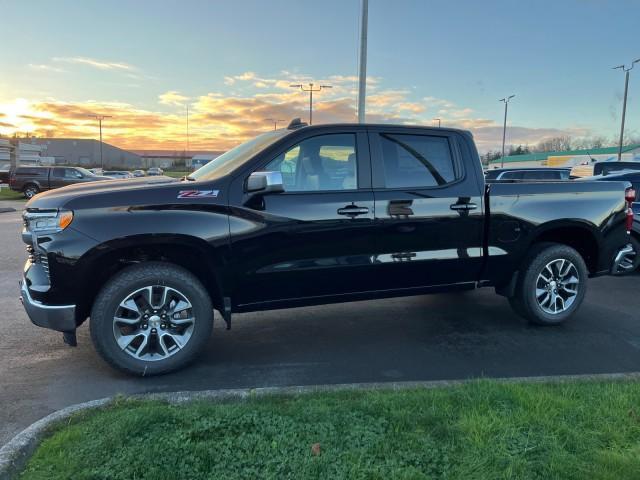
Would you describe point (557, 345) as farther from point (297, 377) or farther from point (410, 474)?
point (410, 474)

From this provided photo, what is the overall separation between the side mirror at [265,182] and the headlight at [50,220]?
4.39 feet

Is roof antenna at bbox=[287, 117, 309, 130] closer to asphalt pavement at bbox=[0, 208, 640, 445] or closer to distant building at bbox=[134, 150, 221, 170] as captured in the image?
asphalt pavement at bbox=[0, 208, 640, 445]

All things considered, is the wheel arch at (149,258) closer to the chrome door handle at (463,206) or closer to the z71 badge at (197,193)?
the z71 badge at (197,193)

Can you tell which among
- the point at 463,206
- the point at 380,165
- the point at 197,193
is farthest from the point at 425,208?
the point at 197,193

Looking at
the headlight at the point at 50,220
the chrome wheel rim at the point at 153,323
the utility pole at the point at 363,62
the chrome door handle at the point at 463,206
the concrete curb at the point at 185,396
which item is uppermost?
the utility pole at the point at 363,62

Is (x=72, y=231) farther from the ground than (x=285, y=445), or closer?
farther from the ground

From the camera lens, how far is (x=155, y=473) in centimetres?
247

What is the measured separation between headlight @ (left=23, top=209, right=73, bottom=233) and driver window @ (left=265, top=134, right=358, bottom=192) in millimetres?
1591

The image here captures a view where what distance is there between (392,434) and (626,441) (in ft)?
4.25

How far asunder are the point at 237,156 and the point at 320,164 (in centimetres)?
75

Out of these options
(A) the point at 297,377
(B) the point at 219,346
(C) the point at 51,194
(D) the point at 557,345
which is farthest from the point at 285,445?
(D) the point at 557,345

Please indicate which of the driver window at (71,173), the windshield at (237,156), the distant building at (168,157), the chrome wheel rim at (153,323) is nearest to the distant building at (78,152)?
the distant building at (168,157)

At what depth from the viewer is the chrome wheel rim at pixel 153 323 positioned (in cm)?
386

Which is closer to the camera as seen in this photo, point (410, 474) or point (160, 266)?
point (410, 474)
